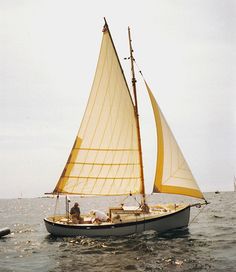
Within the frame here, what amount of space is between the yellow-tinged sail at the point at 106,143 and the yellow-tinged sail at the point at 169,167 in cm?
206

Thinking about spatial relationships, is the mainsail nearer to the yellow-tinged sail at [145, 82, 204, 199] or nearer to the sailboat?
the sailboat

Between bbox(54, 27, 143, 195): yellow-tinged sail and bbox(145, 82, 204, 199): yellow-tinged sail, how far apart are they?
206 cm

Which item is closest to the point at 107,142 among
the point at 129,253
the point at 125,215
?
the point at 125,215

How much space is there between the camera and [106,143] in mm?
27859

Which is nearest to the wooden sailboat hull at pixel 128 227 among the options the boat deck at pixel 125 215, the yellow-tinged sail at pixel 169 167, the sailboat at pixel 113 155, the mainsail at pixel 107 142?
the sailboat at pixel 113 155

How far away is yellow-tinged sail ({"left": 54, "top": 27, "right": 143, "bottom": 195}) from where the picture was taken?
2766 centimetres

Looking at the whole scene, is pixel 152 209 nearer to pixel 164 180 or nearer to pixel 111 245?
pixel 164 180

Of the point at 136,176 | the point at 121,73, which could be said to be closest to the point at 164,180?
the point at 136,176

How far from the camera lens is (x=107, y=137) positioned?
2789cm

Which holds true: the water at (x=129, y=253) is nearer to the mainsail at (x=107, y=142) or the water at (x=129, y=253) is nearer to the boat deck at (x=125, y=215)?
the boat deck at (x=125, y=215)

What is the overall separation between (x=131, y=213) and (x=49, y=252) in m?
6.48

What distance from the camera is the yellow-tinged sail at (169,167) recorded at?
25.6 metres

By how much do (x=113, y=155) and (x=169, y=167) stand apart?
4499 millimetres

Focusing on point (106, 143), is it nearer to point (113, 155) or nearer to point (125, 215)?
point (113, 155)
